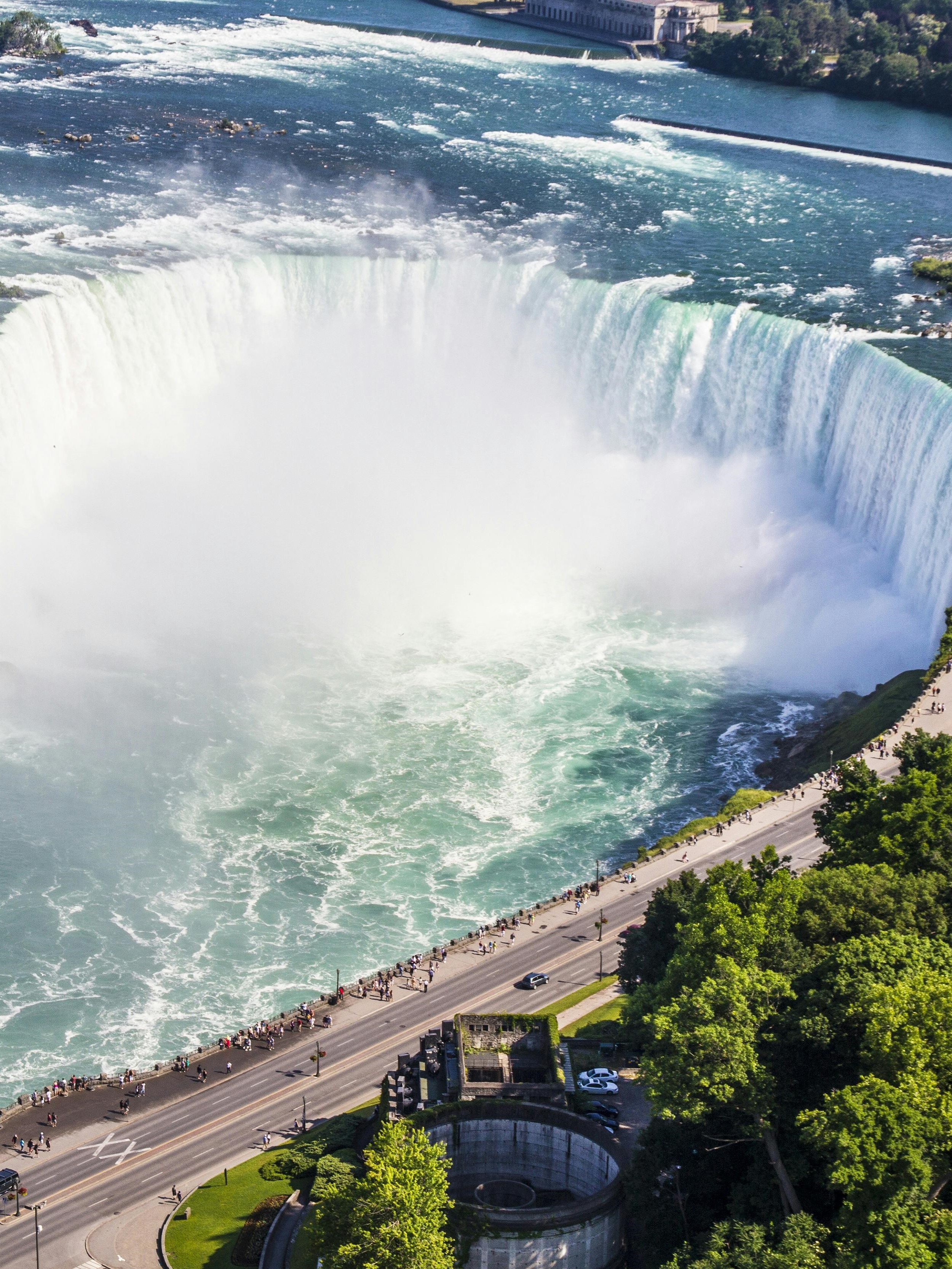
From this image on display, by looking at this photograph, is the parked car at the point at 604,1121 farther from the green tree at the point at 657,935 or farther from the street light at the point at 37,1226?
the street light at the point at 37,1226

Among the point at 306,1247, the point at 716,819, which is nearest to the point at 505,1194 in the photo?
the point at 306,1247

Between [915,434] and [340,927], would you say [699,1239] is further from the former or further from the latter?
[915,434]

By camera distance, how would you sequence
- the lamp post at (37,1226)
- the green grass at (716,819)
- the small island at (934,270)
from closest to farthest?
the lamp post at (37,1226)
the green grass at (716,819)
the small island at (934,270)

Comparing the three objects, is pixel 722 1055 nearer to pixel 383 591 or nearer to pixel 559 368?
pixel 383 591

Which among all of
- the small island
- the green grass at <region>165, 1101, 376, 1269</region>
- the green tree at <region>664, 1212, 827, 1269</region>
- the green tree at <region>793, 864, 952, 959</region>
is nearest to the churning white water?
the green grass at <region>165, 1101, 376, 1269</region>

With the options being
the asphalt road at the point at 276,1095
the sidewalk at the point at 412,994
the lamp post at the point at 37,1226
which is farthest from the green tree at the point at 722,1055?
the lamp post at the point at 37,1226
